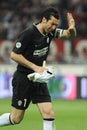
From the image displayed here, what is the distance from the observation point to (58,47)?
21047 mm

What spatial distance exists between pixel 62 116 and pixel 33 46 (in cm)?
586

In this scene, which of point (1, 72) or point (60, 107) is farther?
point (1, 72)

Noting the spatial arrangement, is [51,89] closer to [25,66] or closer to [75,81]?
[75,81]

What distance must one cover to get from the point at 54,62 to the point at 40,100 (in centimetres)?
1072

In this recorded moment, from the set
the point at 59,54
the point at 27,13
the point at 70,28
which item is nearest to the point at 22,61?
the point at 70,28

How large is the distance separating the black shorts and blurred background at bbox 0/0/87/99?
8403 mm

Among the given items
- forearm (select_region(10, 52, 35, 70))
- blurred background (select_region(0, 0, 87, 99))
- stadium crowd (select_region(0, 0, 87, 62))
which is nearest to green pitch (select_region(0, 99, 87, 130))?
blurred background (select_region(0, 0, 87, 99))

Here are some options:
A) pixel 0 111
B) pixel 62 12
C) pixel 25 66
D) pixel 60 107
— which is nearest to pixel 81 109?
pixel 60 107

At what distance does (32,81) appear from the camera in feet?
32.9

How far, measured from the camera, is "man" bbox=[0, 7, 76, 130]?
382 inches

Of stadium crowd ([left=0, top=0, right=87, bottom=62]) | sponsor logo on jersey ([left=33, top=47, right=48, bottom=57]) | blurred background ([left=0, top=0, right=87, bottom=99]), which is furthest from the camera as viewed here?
stadium crowd ([left=0, top=0, right=87, bottom=62])

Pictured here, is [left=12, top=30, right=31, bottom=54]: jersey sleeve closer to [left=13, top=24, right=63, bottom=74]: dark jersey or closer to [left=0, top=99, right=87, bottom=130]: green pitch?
[left=13, top=24, right=63, bottom=74]: dark jersey

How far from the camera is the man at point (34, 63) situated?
970 centimetres

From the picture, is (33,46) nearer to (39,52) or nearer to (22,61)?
(39,52)
